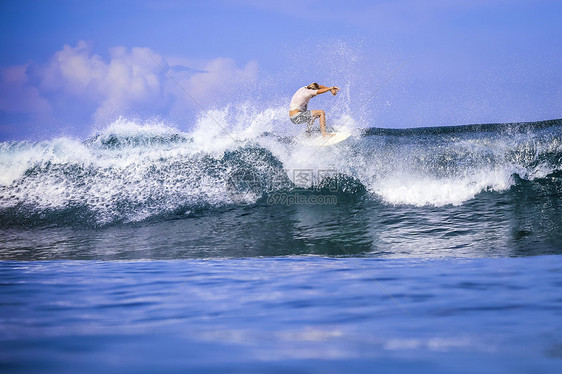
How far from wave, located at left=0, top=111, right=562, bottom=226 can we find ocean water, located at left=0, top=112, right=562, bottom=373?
0.04 metres

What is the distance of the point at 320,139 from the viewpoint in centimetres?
917

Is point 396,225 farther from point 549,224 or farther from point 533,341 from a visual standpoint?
point 533,341

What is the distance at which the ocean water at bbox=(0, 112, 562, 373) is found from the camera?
2.01 m

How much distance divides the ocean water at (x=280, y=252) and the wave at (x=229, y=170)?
4cm

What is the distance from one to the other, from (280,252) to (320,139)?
13.7 ft

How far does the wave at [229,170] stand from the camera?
8172 millimetres

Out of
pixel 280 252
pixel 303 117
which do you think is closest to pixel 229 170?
pixel 303 117

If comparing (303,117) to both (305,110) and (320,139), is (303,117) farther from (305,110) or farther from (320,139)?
(320,139)

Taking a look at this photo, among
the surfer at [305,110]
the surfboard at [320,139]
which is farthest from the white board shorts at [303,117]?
the surfboard at [320,139]

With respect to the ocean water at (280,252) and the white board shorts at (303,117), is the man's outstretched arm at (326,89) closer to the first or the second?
the white board shorts at (303,117)

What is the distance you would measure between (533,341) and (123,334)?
195 cm

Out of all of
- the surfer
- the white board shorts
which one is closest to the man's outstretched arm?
the surfer

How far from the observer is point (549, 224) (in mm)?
5973

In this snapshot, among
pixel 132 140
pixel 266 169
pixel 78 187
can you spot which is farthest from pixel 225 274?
pixel 132 140
